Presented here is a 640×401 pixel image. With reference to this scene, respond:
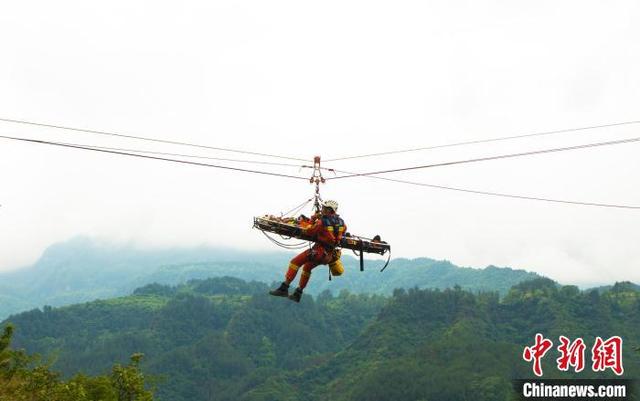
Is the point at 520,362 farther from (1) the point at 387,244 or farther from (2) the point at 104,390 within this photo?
(1) the point at 387,244

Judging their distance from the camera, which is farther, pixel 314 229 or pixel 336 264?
pixel 336 264

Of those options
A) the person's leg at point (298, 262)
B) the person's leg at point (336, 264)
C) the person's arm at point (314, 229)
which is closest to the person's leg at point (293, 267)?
the person's leg at point (298, 262)

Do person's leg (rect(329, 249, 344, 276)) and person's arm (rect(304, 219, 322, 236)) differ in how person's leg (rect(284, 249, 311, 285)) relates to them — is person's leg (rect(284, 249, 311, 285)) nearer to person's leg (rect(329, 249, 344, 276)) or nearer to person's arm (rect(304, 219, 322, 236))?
person's arm (rect(304, 219, 322, 236))

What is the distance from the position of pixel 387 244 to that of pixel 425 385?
173m

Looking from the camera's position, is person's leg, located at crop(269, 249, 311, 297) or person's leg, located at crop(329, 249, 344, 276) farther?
person's leg, located at crop(329, 249, 344, 276)

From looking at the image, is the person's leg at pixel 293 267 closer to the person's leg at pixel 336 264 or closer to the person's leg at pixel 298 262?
the person's leg at pixel 298 262

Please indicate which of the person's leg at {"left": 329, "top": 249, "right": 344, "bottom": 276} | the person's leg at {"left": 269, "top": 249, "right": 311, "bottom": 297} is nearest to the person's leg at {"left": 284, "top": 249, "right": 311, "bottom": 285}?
the person's leg at {"left": 269, "top": 249, "right": 311, "bottom": 297}

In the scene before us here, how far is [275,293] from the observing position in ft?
68.4

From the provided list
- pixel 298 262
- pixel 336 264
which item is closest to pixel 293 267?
pixel 298 262

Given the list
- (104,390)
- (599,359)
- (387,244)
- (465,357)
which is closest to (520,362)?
(465,357)

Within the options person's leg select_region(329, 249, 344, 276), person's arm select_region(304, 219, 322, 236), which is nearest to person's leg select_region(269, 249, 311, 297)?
person's arm select_region(304, 219, 322, 236)

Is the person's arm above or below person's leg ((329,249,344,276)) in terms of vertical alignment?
above

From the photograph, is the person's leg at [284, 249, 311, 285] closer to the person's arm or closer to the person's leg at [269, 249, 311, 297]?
the person's leg at [269, 249, 311, 297]

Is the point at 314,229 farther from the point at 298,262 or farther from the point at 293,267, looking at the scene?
the point at 293,267
